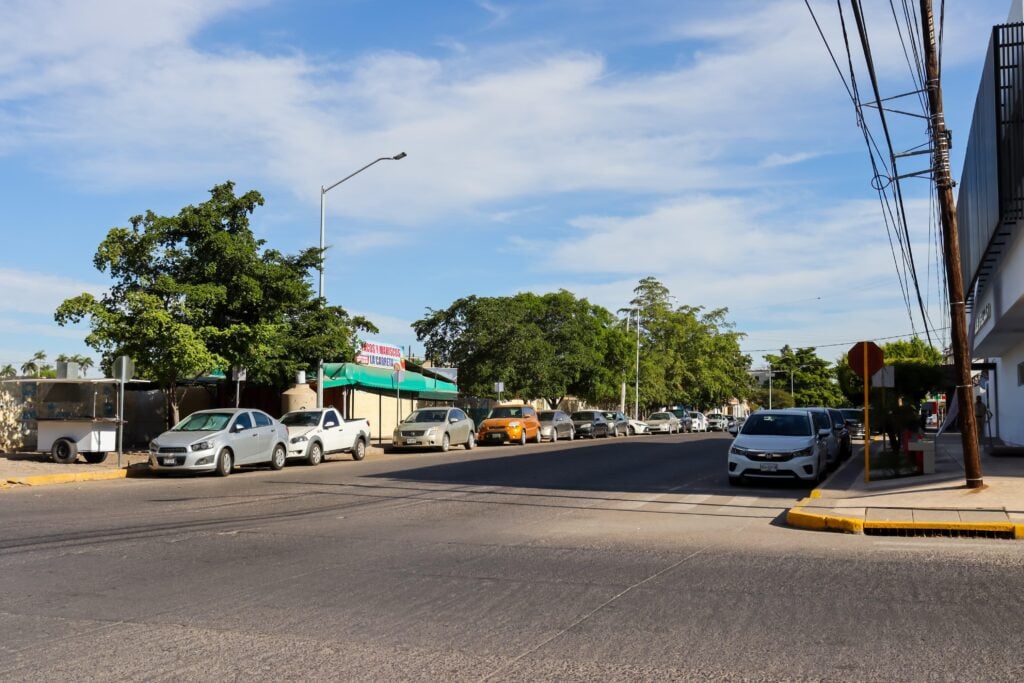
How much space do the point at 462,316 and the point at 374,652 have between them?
4729 centimetres

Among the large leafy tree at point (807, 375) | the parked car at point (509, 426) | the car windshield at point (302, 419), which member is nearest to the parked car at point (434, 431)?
the parked car at point (509, 426)

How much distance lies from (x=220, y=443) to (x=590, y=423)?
27.5 meters

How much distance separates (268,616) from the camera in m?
7.08

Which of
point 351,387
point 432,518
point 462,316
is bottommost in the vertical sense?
point 432,518

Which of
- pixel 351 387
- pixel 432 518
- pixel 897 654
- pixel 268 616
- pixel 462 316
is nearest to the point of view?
pixel 897 654

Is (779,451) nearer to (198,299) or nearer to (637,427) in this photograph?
(198,299)

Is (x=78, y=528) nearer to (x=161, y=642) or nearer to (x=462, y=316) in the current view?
(x=161, y=642)

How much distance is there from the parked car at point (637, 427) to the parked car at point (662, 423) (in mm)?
400

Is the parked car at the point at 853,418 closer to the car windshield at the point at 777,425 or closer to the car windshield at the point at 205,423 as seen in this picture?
the car windshield at the point at 777,425

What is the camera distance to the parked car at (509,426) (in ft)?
125

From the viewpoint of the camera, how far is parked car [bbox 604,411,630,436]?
49344 mm

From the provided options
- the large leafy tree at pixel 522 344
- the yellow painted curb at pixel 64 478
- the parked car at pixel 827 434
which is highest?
the large leafy tree at pixel 522 344

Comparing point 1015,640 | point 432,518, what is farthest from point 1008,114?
point 1015,640

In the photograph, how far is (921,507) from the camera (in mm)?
13289
